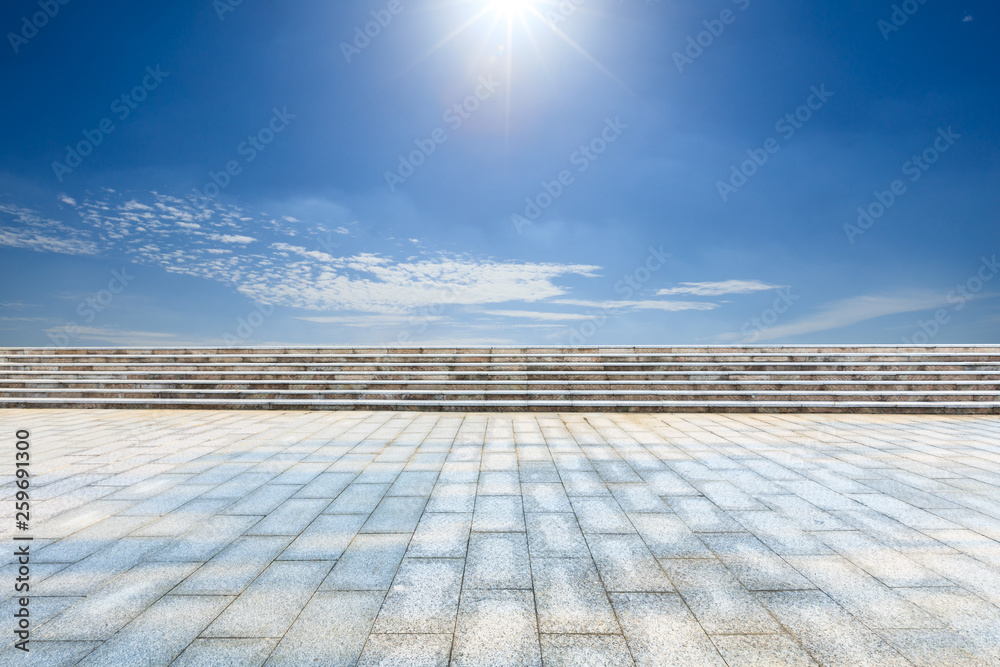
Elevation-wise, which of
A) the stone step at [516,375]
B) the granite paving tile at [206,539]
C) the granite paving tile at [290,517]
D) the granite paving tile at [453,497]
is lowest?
the granite paving tile at [206,539]

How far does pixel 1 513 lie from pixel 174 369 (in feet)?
28.3

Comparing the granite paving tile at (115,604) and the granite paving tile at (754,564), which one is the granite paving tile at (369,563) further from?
the granite paving tile at (754,564)

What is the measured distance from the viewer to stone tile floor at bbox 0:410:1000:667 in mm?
2332

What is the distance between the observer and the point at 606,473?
511 cm

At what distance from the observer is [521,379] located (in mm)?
10352

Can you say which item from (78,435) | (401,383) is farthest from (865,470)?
(78,435)

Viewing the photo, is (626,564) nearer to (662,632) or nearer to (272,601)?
(662,632)

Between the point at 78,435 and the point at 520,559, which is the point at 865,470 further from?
the point at 78,435

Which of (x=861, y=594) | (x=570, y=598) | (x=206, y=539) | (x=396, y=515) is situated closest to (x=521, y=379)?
(x=396, y=515)

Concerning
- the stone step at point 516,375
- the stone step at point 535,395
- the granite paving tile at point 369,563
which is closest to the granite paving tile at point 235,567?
the granite paving tile at point 369,563

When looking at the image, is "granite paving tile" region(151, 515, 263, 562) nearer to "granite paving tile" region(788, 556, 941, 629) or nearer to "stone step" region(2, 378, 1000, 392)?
"granite paving tile" region(788, 556, 941, 629)

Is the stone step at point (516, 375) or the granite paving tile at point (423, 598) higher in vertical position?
the stone step at point (516, 375)

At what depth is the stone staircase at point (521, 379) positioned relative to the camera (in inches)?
367

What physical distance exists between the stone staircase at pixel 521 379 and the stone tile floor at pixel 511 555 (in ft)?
10.6
